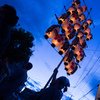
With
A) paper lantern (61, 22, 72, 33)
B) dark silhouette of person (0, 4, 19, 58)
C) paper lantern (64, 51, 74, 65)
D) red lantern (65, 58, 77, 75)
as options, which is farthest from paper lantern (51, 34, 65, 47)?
dark silhouette of person (0, 4, 19, 58)

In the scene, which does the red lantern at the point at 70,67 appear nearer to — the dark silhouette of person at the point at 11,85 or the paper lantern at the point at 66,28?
the paper lantern at the point at 66,28

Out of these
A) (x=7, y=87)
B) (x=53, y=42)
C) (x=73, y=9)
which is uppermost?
(x=73, y=9)

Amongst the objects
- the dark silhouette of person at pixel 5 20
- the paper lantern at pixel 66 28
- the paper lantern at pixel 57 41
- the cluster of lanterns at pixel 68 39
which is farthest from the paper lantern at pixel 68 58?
the dark silhouette of person at pixel 5 20

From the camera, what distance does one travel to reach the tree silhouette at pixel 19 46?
1522 cm

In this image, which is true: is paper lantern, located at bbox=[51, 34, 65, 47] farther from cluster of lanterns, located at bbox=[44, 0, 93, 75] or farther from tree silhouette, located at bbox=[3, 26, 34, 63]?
tree silhouette, located at bbox=[3, 26, 34, 63]

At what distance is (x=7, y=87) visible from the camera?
263 centimetres

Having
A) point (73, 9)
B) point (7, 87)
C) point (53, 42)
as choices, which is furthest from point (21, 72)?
point (73, 9)

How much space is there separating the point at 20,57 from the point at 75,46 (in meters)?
10.1

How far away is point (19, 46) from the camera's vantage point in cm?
1700

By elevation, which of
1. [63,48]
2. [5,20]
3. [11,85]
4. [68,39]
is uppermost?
[68,39]

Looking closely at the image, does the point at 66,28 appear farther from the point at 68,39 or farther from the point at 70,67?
the point at 70,67

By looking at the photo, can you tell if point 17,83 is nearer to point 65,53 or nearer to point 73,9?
point 65,53

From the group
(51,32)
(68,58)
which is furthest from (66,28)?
(68,58)

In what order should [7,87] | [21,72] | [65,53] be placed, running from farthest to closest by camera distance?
1. [65,53]
2. [21,72]
3. [7,87]
